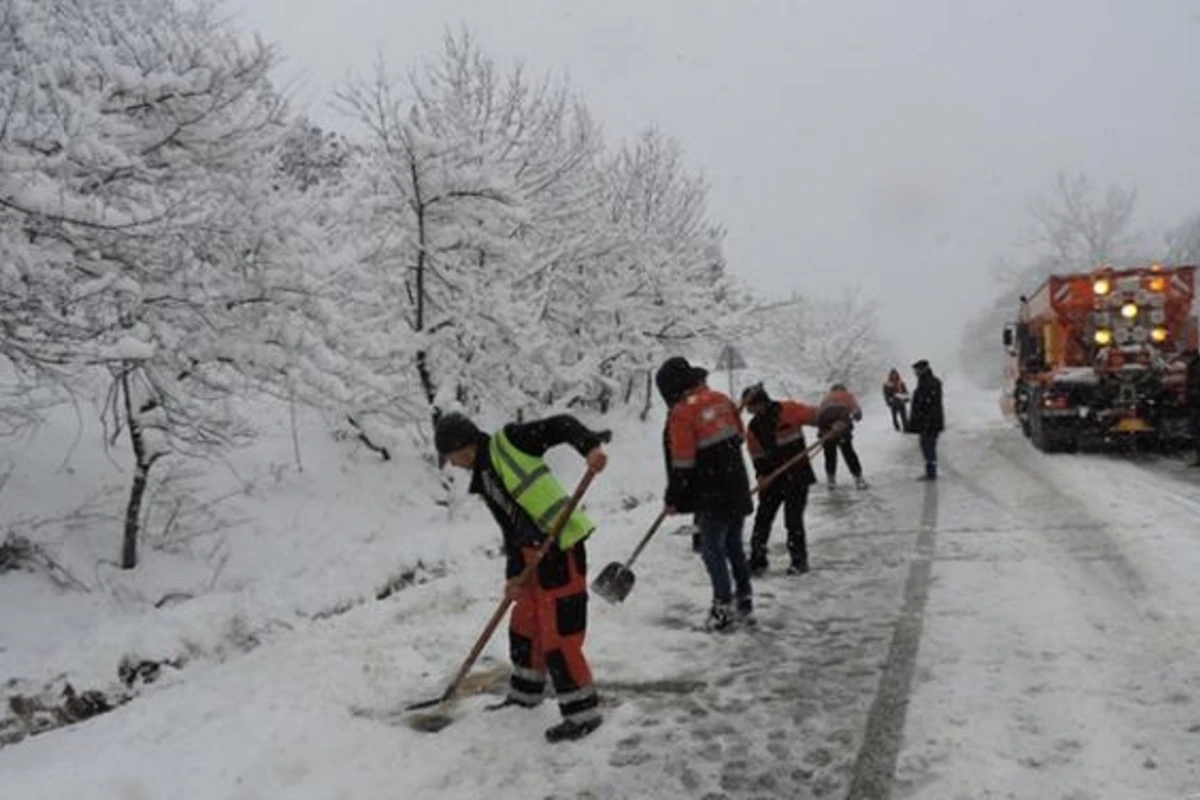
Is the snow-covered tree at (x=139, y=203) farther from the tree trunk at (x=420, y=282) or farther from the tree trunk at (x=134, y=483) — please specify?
the tree trunk at (x=420, y=282)

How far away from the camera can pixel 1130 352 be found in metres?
16.7

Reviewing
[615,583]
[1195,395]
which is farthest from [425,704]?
[1195,395]

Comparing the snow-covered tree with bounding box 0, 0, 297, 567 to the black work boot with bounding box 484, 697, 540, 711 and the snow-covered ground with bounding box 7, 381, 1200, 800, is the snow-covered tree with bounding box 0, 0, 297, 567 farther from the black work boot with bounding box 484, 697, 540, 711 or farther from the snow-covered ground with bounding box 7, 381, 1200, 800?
the black work boot with bounding box 484, 697, 540, 711

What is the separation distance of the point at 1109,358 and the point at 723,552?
1246cm

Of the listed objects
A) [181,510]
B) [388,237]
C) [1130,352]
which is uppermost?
[388,237]

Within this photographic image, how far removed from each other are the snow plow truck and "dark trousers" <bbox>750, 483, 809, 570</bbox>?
32.3ft

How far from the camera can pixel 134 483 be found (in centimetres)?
955

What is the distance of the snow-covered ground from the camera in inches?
177

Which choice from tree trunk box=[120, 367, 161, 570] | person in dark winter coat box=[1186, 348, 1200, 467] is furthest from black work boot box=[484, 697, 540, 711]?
person in dark winter coat box=[1186, 348, 1200, 467]

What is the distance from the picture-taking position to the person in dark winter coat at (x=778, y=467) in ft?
28.1

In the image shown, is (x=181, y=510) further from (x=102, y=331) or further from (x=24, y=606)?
(x=102, y=331)

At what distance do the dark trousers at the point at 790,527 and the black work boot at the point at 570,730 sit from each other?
3788 millimetres

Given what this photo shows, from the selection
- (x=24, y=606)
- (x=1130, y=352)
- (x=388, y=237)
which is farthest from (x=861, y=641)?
(x=1130, y=352)

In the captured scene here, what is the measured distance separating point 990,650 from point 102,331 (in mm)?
6320
